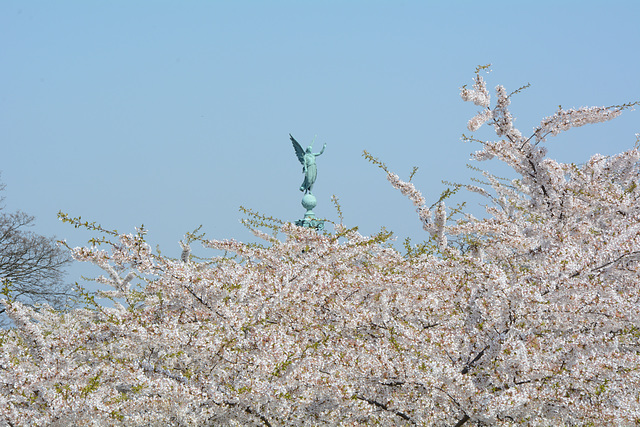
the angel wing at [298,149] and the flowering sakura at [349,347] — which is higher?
the angel wing at [298,149]

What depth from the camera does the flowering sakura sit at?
592 centimetres

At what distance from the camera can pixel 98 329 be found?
7207 millimetres

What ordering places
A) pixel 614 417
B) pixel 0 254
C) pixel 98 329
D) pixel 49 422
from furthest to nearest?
pixel 0 254
pixel 98 329
pixel 614 417
pixel 49 422

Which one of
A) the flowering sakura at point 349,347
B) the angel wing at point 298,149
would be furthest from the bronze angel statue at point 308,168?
the flowering sakura at point 349,347

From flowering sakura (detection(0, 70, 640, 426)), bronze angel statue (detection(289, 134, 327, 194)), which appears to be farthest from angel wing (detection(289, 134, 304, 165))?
flowering sakura (detection(0, 70, 640, 426))

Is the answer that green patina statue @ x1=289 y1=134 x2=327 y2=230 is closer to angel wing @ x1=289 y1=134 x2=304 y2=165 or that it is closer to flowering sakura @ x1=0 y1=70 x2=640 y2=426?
angel wing @ x1=289 y1=134 x2=304 y2=165

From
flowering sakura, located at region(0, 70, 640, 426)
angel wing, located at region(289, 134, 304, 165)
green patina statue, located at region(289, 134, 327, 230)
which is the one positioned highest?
angel wing, located at region(289, 134, 304, 165)

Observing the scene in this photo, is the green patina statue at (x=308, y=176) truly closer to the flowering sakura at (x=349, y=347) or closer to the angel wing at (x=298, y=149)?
the angel wing at (x=298, y=149)

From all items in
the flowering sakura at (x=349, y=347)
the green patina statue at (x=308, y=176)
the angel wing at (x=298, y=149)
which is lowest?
the flowering sakura at (x=349, y=347)

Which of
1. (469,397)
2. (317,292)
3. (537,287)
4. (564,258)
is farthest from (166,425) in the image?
(564,258)

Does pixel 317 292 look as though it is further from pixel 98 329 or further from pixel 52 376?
pixel 52 376

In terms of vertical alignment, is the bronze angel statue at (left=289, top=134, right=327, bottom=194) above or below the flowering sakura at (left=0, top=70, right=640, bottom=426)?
above

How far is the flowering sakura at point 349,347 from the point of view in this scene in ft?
19.4

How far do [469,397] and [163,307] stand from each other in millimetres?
3804
